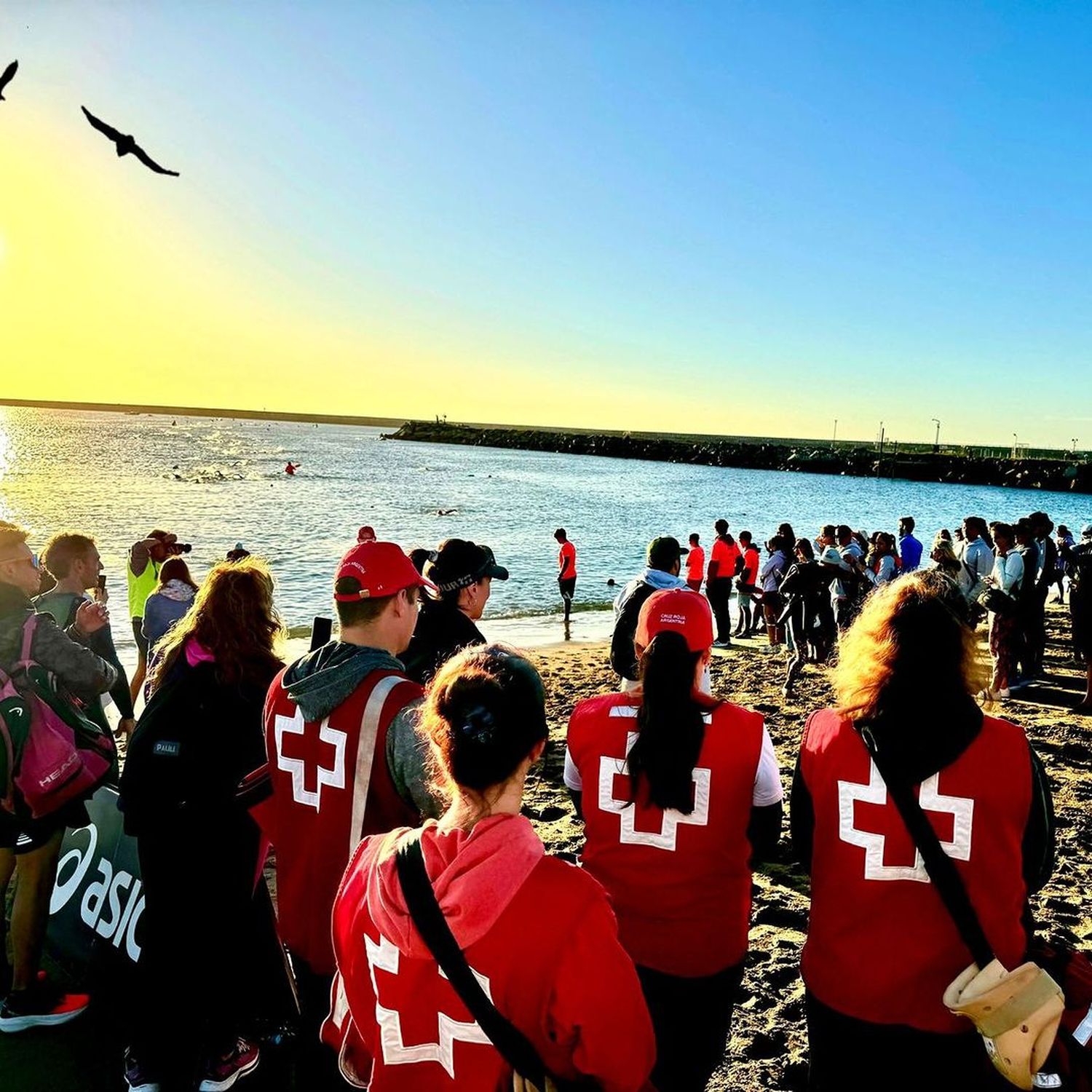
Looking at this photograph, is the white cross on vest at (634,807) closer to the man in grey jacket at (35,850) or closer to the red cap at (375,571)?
the red cap at (375,571)

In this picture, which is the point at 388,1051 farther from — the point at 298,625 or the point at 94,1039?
the point at 298,625

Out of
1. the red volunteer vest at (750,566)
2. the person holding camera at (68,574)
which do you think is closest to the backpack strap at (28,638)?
the person holding camera at (68,574)

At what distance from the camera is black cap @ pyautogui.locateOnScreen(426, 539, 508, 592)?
378cm

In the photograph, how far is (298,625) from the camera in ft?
51.6

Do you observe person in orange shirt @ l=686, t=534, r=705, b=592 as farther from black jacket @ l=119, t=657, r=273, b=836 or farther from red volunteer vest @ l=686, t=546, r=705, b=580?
black jacket @ l=119, t=657, r=273, b=836

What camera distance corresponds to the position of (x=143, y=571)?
27.7 ft

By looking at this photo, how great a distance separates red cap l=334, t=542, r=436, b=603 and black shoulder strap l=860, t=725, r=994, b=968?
150 cm

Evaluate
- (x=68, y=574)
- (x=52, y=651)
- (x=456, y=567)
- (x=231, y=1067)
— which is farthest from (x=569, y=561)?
(x=231, y=1067)

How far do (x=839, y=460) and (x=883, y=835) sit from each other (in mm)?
109278

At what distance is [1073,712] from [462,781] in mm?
8942

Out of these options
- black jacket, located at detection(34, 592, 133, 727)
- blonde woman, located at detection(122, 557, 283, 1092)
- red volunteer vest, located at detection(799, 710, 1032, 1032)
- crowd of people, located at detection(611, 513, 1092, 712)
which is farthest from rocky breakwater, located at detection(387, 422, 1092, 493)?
blonde woman, located at detection(122, 557, 283, 1092)

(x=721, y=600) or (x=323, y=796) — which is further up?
(x=323, y=796)

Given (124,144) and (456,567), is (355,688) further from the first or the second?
(124,144)

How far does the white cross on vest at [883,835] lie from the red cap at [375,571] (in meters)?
1.44
